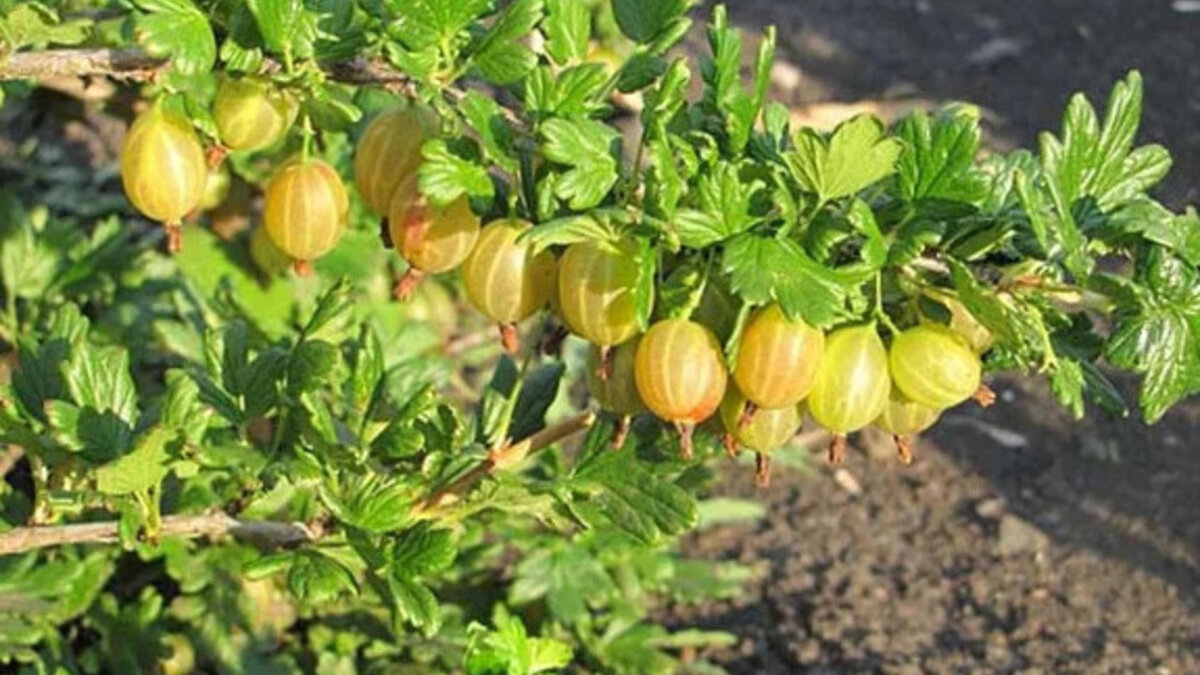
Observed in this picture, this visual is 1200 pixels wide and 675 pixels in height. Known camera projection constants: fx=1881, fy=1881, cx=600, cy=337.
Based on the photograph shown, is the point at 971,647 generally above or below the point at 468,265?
below

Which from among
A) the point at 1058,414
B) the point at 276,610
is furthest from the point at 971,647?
the point at 276,610

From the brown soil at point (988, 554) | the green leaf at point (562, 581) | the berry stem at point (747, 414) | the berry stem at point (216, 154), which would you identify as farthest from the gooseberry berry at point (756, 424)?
the brown soil at point (988, 554)

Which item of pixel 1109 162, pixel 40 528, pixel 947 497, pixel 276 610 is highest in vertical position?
pixel 1109 162

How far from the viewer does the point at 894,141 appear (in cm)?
119

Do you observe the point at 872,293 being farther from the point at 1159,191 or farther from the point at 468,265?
the point at 1159,191

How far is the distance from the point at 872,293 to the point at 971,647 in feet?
5.22

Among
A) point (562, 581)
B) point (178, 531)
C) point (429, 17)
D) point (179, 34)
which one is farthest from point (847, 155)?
point (562, 581)

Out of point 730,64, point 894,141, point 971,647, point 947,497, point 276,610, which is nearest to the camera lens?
point 894,141

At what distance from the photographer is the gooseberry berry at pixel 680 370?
124 centimetres

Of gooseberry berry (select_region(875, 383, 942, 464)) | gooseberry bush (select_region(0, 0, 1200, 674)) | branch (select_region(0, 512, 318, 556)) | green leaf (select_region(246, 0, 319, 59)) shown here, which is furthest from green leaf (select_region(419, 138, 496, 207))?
branch (select_region(0, 512, 318, 556))

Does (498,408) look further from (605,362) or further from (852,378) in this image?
(852,378)

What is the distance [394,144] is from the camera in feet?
4.55

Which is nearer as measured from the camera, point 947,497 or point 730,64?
point 730,64

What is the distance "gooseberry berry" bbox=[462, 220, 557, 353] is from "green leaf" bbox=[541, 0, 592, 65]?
0.12 m
